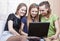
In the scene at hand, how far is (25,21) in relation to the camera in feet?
4.76

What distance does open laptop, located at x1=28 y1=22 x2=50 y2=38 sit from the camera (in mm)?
1443

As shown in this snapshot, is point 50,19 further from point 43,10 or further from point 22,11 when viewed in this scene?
point 22,11

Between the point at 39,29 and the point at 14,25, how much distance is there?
11.5 inches

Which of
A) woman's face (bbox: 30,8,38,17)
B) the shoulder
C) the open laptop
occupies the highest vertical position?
woman's face (bbox: 30,8,38,17)

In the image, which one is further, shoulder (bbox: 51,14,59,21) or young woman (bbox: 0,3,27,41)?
shoulder (bbox: 51,14,59,21)

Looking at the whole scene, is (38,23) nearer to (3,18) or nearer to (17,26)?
(17,26)

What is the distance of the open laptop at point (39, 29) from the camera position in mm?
1443

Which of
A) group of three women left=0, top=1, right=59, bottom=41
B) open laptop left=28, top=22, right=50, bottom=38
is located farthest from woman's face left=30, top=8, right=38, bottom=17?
open laptop left=28, top=22, right=50, bottom=38

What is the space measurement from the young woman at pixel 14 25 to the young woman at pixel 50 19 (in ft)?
0.71

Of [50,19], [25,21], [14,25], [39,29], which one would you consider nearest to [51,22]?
[50,19]

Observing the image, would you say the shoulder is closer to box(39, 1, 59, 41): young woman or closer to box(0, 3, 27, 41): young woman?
box(39, 1, 59, 41): young woman

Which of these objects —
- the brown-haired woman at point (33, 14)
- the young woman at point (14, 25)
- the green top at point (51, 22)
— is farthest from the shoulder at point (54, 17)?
the young woman at point (14, 25)

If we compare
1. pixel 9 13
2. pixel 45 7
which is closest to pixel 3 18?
pixel 9 13

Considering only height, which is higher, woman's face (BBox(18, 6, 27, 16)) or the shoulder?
woman's face (BBox(18, 6, 27, 16))
